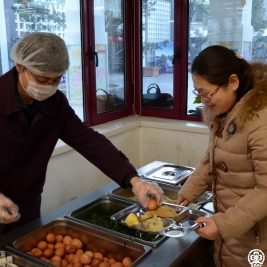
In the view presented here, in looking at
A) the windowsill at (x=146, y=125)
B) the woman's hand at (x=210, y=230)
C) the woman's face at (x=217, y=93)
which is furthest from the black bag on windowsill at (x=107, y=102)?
the woman's hand at (x=210, y=230)

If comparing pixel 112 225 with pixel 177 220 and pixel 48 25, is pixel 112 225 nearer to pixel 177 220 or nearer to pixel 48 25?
Result: pixel 177 220

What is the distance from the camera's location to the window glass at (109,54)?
292 cm

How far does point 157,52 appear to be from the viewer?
3199 millimetres

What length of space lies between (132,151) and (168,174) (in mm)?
1034

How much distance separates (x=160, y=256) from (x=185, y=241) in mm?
140

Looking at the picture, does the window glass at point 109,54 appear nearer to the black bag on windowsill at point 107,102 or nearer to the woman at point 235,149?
the black bag on windowsill at point 107,102

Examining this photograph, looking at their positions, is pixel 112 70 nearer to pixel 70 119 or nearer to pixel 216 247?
pixel 70 119

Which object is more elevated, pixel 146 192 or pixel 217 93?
pixel 217 93

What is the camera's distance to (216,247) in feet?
4.48

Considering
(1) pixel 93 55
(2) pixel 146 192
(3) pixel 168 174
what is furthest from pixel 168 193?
(1) pixel 93 55

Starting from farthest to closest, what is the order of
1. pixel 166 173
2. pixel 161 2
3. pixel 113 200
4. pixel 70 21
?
pixel 161 2
pixel 70 21
pixel 166 173
pixel 113 200

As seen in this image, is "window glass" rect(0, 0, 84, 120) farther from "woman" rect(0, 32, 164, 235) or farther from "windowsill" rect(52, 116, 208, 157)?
"woman" rect(0, 32, 164, 235)

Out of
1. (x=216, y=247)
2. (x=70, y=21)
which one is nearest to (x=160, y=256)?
(x=216, y=247)

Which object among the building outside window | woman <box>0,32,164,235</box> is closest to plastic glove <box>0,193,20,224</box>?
woman <box>0,32,164,235</box>
